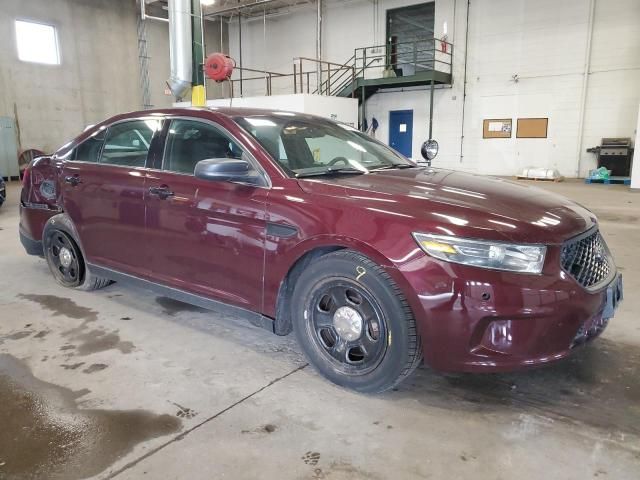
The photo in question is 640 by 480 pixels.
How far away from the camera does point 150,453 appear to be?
2.05 m

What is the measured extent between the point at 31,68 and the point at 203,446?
16659 millimetres

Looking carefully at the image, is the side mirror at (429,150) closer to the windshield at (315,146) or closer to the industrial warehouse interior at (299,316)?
the industrial warehouse interior at (299,316)

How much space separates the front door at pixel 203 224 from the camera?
9.00 feet

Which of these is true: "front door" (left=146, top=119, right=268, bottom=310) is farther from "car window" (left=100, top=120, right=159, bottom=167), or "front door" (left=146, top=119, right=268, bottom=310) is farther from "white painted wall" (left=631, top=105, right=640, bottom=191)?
"white painted wall" (left=631, top=105, right=640, bottom=191)

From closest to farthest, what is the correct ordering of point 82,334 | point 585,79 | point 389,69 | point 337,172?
point 337,172 → point 82,334 → point 585,79 → point 389,69

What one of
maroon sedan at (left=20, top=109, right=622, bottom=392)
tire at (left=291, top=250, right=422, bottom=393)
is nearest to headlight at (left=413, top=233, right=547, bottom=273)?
maroon sedan at (left=20, top=109, right=622, bottom=392)

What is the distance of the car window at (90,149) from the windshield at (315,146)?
1341mm

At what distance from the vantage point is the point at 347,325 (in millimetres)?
2488

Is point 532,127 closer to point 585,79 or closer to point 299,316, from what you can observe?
→ point 585,79

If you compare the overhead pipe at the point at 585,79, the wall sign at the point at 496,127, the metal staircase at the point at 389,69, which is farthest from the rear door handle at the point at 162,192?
the wall sign at the point at 496,127

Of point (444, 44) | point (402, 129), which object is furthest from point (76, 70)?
point (444, 44)

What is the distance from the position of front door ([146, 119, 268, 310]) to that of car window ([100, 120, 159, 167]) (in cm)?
22

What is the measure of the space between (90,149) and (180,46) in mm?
7910

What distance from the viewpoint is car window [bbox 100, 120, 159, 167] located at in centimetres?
336
